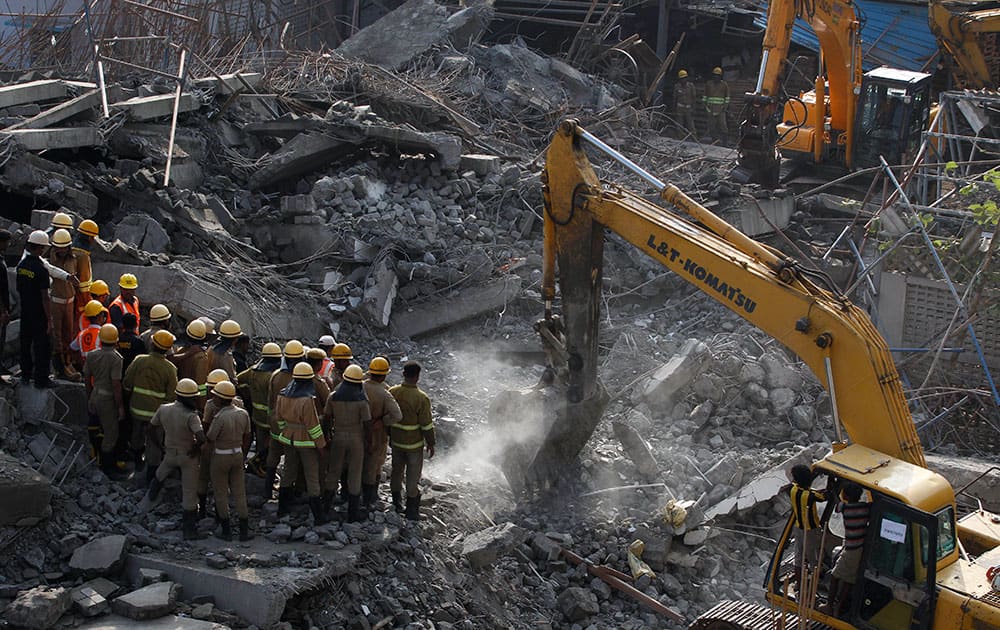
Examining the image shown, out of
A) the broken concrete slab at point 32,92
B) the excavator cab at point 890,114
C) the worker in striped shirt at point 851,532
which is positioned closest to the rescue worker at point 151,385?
the worker in striped shirt at point 851,532

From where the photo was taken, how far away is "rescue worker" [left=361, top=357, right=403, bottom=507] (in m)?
8.64

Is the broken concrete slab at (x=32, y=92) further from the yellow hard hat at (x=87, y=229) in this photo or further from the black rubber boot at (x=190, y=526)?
the black rubber boot at (x=190, y=526)

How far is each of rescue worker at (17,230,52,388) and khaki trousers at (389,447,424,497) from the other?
2.95 metres

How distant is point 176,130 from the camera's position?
14.4 metres

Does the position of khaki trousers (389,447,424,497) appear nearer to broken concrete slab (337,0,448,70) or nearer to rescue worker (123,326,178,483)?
rescue worker (123,326,178,483)

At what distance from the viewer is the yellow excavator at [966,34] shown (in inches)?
742

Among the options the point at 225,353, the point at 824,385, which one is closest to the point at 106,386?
the point at 225,353

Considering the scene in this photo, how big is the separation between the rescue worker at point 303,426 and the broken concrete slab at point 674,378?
13.4 feet

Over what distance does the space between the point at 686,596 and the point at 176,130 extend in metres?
9.02

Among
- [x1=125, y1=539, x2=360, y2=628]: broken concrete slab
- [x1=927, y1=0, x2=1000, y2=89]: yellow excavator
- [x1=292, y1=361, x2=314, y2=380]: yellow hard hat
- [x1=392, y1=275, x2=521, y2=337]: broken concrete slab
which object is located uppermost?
[x1=927, y1=0, x2=1000, y2=89]: yellow excavator

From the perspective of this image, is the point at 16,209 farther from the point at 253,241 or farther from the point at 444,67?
the point at 444,67

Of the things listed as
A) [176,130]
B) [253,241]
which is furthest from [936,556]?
[176,130]

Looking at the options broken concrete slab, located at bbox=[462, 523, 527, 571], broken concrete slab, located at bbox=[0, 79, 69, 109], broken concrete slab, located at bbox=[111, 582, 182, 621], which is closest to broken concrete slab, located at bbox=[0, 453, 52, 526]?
broken concrete slab, located at bbox=[111, 582, 182, 621]

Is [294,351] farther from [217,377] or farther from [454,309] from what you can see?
[454,309]
